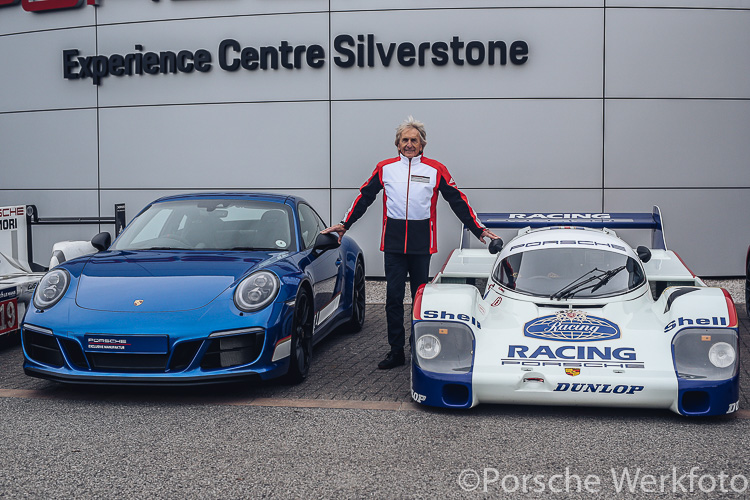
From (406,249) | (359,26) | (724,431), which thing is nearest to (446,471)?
(724,431)

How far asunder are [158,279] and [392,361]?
→ 188cm

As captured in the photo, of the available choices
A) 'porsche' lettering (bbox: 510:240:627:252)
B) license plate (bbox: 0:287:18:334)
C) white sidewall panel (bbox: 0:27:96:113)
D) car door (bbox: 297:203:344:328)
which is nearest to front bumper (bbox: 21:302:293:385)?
car door (bbox: 297:203:344:328)

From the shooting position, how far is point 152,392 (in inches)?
199

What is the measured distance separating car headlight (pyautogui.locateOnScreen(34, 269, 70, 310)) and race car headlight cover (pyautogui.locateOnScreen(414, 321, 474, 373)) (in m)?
2.29

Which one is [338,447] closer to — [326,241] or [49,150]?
[326,241]

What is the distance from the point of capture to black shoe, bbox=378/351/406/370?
5836 mm

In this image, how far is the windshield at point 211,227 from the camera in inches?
232

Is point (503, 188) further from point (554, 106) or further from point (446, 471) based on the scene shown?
point (446, 471)

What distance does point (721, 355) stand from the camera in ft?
14.4

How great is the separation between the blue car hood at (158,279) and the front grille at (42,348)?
0.94 ft

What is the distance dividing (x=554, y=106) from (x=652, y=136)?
140cm

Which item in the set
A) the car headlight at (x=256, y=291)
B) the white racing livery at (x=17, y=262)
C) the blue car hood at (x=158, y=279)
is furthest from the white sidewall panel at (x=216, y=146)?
the car headlight at (x=256, y=291)

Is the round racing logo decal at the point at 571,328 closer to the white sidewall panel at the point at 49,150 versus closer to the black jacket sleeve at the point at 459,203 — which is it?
the black jacket sleeve at the point at 459,203

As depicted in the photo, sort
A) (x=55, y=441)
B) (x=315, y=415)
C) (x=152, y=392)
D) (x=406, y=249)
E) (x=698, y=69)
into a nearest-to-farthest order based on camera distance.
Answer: (x=55, y=441) → (x=315, y=415) → (x=152, y=392) → (x=406, y=249) → (x=698, y=69)
